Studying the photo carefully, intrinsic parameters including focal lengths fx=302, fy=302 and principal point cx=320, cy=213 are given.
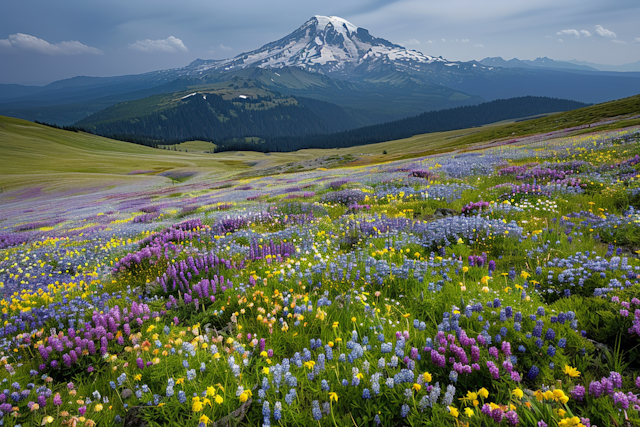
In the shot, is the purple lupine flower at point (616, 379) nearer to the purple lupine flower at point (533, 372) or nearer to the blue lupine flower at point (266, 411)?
the purple lupine flower at point (533, 372)

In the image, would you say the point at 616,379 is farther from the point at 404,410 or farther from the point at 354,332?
the point at 354,332

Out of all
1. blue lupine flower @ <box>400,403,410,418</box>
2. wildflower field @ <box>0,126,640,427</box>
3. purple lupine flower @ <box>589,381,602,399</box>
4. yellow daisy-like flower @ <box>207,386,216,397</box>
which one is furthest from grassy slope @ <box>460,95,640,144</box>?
yellow daisy-like flower @ <box>207,386,216,397</box>

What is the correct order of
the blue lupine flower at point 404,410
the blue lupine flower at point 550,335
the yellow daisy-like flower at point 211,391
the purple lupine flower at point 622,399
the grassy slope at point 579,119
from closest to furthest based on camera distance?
the purple lupine flower at point 622,399
the blue lupine flower at point 404,410
the yellow daisy-like flower at point 211,391
the blue lupine flower at point 550,335
the grassy slope at point 579,119

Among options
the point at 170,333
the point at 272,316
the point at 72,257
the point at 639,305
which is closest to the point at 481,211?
the point at 639,305

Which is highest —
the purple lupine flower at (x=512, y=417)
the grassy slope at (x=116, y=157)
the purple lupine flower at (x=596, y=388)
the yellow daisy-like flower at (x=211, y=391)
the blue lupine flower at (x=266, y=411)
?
the grassy slope at (x=116, y=157)

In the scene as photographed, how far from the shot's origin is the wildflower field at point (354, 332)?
253cm

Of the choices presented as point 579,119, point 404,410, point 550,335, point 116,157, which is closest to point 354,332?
point 404,410

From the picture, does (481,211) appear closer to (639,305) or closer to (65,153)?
(639,305)

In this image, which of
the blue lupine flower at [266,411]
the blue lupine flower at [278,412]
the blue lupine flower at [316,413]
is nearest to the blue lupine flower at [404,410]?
the blue lupine flower at [316,413]

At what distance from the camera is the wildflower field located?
8.30ft

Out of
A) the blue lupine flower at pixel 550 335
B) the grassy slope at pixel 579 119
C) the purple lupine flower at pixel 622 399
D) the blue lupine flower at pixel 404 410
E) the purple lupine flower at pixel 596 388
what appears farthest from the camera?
the grassy slope at pixel 579 119

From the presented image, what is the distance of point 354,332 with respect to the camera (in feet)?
10.3

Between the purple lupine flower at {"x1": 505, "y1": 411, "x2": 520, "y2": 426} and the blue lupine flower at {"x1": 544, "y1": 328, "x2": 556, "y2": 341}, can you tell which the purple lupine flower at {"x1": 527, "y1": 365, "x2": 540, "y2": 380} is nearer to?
the blue lupine flower at {"x1": 544, "y1": 328, "x2": 556, "y2": 341}

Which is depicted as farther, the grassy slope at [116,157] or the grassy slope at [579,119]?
the grassy slope at [579,119]
